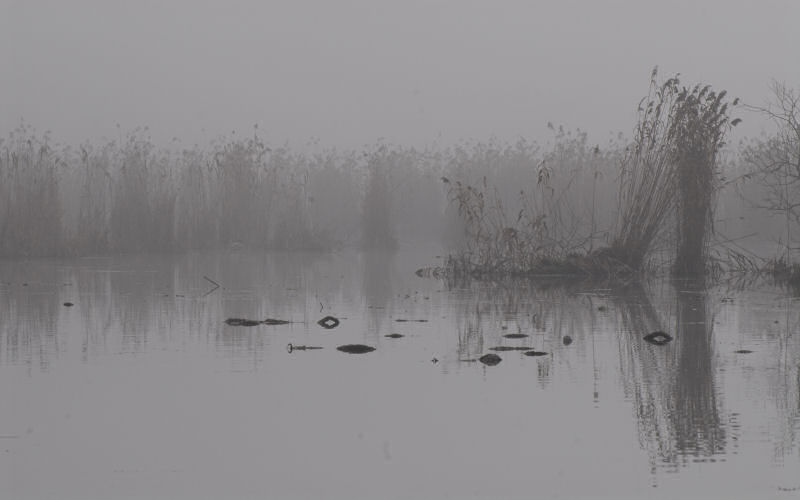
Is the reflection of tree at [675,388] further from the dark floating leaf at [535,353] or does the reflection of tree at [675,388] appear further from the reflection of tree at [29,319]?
the reflection of tree at [29,319]

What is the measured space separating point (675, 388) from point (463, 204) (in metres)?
7.69

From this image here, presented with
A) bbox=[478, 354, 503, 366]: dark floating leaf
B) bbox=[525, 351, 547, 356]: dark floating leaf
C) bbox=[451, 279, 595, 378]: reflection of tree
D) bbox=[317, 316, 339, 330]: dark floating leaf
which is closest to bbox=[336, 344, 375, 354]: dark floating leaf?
bbox=[451, 279, 595, 378]: reflection of tree

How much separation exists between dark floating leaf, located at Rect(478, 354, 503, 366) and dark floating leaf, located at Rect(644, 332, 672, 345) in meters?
1.13

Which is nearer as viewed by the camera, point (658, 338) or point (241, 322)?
point (658, 338)

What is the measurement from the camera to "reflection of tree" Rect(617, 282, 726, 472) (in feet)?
11.5

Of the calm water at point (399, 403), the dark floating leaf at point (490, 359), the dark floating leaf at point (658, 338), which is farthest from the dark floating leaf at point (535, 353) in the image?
the dark floating leaf at point (658, 338)

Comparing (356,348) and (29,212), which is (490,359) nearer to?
(356,348)

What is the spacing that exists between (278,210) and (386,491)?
743 inches

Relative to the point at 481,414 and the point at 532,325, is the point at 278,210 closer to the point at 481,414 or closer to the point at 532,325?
the point at 532,325

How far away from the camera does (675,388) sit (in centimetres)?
452

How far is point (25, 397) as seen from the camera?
4332 mm

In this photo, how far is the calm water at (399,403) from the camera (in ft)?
10.2

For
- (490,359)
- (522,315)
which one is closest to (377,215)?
(522,315)

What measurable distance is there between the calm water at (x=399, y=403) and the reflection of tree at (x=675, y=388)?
0.02 meters
